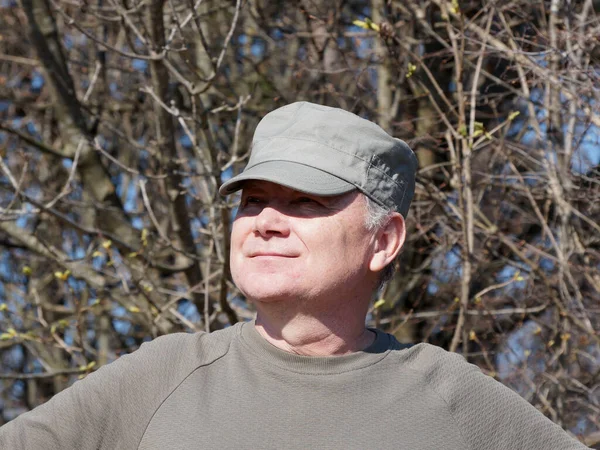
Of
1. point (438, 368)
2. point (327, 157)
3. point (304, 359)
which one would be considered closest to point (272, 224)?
point (327, 157)

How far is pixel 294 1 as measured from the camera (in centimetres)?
586

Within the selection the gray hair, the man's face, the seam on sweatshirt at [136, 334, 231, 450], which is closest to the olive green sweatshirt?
the seam on sweatshirt at [136, 334, 231, 450]

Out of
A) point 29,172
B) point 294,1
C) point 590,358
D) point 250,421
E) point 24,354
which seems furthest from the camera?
point 24,354

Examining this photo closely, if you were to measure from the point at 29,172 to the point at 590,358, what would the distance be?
4582 millimetres

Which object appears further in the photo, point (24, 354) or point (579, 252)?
point (24, 354)

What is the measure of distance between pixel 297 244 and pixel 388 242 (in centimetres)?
30

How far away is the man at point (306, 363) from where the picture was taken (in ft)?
6.78

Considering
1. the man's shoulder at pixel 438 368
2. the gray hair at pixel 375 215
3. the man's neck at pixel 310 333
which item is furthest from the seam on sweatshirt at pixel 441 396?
the gray hair at pixel 375 215

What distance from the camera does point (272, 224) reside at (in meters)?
2.20

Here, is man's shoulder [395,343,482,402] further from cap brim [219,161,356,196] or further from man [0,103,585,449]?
cap brim [219,161,356,196]

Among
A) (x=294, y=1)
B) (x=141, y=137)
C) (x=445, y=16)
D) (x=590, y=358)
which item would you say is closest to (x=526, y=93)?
(x=445, y=16)

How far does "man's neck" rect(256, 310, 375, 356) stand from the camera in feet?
7.25

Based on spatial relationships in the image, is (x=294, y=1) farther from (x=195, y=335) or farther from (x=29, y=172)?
(x=195, y=335)

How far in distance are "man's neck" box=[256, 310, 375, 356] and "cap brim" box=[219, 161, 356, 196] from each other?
1.03 feet
